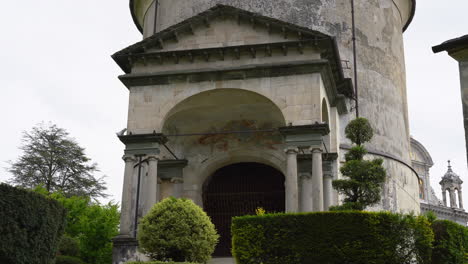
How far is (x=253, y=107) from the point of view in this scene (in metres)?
26.0

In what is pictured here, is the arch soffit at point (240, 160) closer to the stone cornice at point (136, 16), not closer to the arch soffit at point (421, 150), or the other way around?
the stone cornice at point (136, 16)

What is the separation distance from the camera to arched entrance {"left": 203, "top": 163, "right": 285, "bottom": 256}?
26.7m

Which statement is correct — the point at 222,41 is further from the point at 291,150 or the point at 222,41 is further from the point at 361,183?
the point at 361,183

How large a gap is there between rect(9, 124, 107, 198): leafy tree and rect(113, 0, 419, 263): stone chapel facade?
1781cm

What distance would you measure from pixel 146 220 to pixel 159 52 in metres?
8.07

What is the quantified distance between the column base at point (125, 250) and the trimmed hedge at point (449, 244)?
9.97 metres

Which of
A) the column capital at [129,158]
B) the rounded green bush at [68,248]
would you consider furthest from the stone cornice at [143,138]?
the rounded green bush at [68,248]

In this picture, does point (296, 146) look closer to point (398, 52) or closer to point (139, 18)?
point (398, 52)

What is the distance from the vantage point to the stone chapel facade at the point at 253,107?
73.8ft

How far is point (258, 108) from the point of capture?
85.8 ft

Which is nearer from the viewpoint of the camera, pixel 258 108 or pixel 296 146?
pixel 296 146

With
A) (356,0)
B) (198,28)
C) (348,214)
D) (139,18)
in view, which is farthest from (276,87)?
(139,18)

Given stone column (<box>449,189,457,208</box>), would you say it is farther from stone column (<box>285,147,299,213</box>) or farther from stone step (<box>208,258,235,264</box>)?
stone column (<box>285,147,299,213</box>)

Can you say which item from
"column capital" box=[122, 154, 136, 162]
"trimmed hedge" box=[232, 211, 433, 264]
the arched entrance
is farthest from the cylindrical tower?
"trimmed hedge" box=[232, 211, 433, 264]
